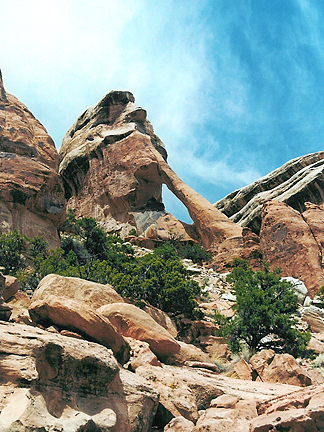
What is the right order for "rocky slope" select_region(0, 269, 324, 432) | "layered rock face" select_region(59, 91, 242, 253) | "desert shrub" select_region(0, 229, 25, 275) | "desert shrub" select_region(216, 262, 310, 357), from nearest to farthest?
"rocky slope" select_region(0, 269, 324, 432) → "desert shrub" select_region(216, 262, 310, 357) → "desert shrub" select_region(0, 229, 25, 275) → "layered rock face" select_region(59, 91, 242, 253)

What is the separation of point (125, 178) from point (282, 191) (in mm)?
16113

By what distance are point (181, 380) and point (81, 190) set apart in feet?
127

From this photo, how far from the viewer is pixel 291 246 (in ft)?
85.9

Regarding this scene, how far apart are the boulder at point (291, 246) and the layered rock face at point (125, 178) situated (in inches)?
229

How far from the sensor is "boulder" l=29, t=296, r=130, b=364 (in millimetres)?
6652

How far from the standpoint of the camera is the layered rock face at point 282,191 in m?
35.3

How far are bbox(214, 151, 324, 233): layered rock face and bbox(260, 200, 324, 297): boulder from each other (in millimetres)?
3363

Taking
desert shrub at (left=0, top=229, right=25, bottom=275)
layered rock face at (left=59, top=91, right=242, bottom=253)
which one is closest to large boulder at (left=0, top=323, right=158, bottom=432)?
desert shrub at (left=0, top=229, right=25, bottom=275)

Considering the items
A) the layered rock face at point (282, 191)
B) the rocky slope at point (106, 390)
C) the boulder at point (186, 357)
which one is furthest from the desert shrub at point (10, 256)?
the layered rock face at point (282, 191)

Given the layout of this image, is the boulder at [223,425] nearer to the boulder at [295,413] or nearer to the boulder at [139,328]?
the boulder at [295,413]

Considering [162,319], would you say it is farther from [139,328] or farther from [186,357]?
[139,328]

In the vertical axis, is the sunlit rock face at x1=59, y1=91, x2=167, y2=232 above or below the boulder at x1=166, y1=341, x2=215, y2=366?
above

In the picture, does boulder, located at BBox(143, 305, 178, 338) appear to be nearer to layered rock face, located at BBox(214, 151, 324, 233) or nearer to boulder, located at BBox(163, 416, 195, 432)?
boulder, located at BBox(163, 416, 195, 432)

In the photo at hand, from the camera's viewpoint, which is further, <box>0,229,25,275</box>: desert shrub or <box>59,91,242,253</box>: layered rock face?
<box>59,91,242,253</box>: layered rock face
